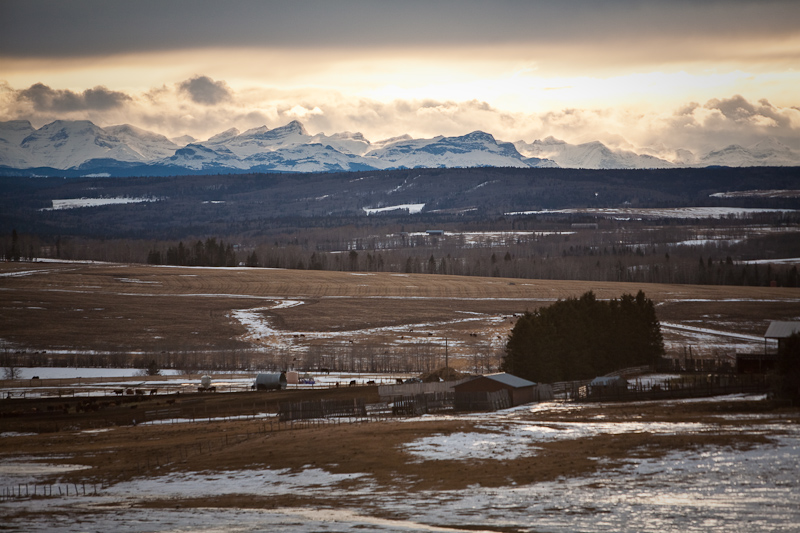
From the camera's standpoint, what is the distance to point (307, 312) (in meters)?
135

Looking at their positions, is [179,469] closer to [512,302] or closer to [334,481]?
[334,481]

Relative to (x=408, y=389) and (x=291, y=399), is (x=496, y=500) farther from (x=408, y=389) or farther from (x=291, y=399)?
(x=291, y=399)

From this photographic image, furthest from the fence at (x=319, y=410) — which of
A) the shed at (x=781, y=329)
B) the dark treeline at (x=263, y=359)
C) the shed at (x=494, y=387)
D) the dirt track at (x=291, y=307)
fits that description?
the dirt track at (x=291, y=307)

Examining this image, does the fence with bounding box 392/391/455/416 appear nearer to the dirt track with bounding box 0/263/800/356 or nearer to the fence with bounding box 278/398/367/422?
the fence with bounding box 278/398/367/422

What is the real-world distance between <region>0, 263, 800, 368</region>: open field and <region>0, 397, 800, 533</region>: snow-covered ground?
56868 millimetres

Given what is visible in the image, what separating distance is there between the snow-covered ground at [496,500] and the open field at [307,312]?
2239 inches

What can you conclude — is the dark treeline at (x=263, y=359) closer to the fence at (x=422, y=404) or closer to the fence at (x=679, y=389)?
the fence at (x=679, y=389)

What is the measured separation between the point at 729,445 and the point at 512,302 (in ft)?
340

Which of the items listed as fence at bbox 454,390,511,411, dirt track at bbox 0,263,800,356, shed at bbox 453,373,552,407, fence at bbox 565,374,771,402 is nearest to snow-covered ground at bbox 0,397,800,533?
fence at bbox 565,374,771,402

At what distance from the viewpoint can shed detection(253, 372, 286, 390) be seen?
80750mm

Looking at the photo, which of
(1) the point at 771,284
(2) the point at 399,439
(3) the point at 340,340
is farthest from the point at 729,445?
(1) the point at 771,284

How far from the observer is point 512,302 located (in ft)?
474

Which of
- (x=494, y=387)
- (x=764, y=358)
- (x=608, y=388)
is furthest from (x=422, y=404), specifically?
(x=764, y=358)

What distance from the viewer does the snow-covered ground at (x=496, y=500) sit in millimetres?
30203
